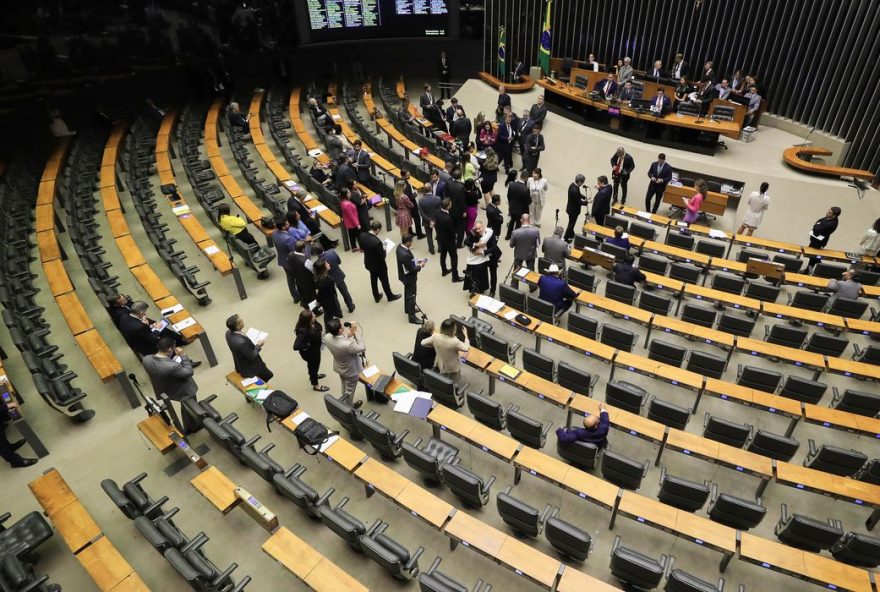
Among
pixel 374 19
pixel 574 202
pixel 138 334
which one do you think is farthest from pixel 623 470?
pixel 374 19

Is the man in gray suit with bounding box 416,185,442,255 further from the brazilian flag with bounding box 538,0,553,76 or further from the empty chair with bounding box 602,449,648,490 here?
the brazilian flag with bounding box 538,0,553,76

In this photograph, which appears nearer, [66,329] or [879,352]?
[879,352]

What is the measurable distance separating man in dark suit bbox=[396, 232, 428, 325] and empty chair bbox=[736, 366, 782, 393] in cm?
453

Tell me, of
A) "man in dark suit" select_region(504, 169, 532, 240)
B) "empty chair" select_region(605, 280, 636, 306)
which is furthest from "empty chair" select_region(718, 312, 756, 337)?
"man in dark suit" select_region(504, 169, 532, 240)

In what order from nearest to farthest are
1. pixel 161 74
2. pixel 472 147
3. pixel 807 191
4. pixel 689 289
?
pixel 689 289 → pixel 807 191 → pixel 472 147 → pixel 161 74

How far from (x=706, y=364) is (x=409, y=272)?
424 cm

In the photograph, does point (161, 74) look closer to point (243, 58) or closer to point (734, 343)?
point (243, 58)

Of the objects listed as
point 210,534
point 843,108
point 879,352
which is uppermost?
point 843,108

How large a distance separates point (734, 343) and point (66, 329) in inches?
392

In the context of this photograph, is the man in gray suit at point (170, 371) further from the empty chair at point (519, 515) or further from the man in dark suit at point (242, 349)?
the empty chair at point (519, 515)

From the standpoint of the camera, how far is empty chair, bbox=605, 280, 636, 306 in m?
8.23

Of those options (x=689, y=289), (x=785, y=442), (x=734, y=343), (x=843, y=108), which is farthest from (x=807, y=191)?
(x=785, y=442)

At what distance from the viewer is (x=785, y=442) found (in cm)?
579

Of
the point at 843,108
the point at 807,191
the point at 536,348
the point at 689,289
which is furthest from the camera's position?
the point at 843,108
